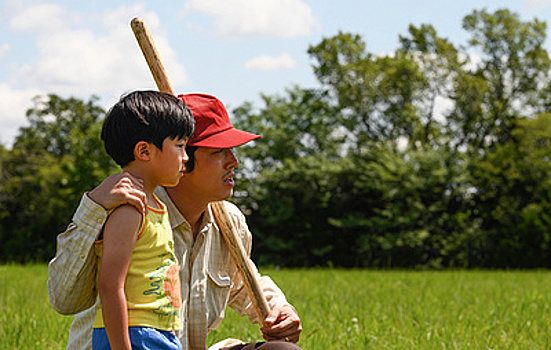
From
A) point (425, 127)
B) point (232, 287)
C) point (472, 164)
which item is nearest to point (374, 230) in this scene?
point (472, 164)

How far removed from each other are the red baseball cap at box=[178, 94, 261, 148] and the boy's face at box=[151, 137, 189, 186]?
463 mm

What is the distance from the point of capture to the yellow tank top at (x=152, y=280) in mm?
2072

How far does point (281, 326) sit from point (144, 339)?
2.67 ft

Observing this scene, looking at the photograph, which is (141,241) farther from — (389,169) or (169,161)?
(389,169)

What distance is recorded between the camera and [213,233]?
9.36 ft

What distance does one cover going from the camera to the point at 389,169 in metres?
21.3

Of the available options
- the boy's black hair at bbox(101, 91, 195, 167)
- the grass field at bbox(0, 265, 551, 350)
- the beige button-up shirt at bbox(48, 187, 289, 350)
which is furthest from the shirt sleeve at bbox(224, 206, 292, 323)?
the grass field at bbox(0, 265, 551, 350)

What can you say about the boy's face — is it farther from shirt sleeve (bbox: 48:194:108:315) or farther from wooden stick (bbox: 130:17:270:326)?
wooden stick (bbox: 130:17:270:326)

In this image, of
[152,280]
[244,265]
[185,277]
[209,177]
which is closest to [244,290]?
[244,265]

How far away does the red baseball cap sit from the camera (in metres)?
2.65

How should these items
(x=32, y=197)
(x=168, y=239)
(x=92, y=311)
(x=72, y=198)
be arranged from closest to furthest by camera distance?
(x=168, y=239)
(x=92, y=311)
(x=72, y=198)
(x=32, y=197)

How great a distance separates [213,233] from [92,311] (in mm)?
640

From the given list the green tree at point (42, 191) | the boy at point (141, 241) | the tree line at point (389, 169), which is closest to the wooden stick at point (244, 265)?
the boy at point (141, 241)

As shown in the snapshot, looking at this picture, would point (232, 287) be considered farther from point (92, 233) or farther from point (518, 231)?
point (518, 231)
